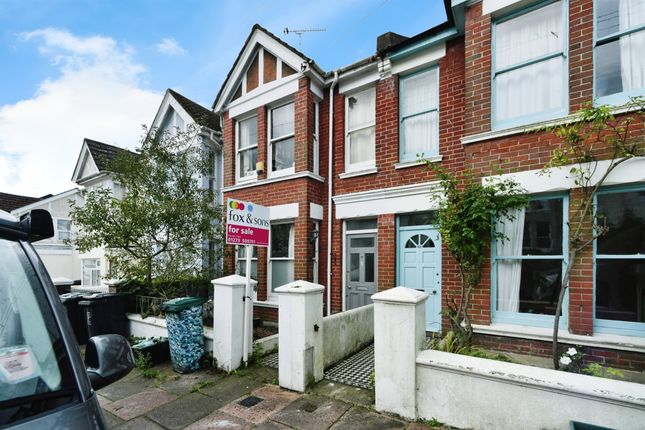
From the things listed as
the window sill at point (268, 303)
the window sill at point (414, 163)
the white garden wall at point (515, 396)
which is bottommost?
the window sill at point (268, 303)

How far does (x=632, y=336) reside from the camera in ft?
13.9

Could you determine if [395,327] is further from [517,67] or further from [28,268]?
[517,67]

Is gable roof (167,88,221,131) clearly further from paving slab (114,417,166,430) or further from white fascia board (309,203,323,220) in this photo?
paving slab (114,417,166,430)

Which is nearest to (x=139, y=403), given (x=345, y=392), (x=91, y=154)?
(x=345, y=392)

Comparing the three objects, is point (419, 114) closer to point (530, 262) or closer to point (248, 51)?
point (530, 262)

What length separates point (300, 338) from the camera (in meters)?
4.30

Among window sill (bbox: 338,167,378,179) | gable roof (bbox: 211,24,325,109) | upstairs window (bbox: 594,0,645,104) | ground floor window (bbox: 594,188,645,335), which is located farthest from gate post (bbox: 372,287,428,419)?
gable roof (bbox: 211,24,325,109)

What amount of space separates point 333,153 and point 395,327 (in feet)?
16.1

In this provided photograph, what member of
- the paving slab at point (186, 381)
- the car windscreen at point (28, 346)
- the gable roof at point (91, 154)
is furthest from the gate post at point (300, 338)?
the gable roof at point (91, 154)

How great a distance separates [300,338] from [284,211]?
380 centimetres

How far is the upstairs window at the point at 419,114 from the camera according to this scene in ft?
21.2

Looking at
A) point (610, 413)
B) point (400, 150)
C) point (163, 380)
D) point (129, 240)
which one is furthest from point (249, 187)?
point (610, 413)

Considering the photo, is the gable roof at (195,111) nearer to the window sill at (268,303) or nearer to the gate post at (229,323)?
the window sill at (268,303)

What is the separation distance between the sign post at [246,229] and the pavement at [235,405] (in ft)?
2.52
